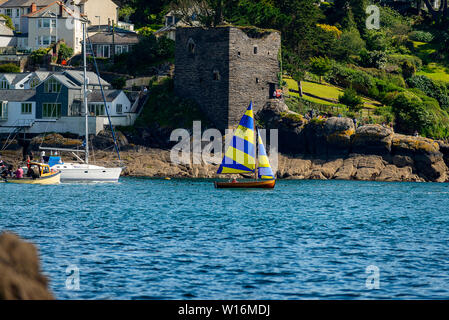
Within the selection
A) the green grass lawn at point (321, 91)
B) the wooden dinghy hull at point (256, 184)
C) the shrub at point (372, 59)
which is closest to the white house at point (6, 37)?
the green grass lawn at point (321, 91)

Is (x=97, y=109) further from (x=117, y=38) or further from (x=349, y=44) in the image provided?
(x=349, y=44)

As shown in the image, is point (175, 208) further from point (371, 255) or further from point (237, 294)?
point (237, 294)

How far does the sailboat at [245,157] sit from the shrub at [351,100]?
24834mm

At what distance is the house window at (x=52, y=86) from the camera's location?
294ft

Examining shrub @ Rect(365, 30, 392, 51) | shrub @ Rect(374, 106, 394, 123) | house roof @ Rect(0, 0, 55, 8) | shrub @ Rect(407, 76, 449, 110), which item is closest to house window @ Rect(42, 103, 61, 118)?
house roof @ Rect(0, 0, 55, 8)

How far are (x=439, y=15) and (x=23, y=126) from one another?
70.9m

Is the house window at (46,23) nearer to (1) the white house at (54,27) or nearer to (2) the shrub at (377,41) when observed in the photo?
(1) the white house at (54,27)

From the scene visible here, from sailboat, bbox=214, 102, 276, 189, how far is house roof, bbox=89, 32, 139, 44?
4250cm

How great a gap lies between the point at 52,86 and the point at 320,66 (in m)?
32.8

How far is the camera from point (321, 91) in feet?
310

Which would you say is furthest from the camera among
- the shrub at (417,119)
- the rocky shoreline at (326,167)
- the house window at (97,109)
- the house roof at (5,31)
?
the house roof at (5,31)

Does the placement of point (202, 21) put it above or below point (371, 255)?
above

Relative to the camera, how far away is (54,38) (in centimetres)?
10931
